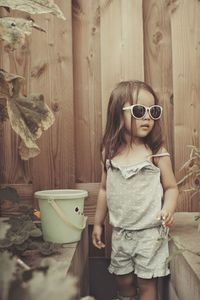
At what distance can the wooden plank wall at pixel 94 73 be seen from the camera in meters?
2.14

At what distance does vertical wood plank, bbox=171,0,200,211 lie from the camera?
7.07 feet

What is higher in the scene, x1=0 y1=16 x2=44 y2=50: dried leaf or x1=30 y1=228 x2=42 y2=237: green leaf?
x1=0 y1=16 x2=44 y2=50: dried leaf

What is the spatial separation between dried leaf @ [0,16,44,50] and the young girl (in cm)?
81

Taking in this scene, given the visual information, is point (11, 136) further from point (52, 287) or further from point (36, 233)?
point (52, 287)

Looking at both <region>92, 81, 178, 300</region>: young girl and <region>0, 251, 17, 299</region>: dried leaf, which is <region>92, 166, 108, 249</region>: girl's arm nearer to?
<region>92, 81, 178, 300</region>: young girl

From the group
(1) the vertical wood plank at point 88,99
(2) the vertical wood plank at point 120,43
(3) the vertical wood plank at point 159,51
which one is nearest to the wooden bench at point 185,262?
(3) the vertical wood plank at point 159,51

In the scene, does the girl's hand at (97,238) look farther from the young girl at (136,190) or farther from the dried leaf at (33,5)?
the dried leaf at (33,5)

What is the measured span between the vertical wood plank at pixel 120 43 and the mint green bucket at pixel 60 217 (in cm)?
55

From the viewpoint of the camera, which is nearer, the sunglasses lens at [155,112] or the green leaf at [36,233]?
the green leaf at [36,233]

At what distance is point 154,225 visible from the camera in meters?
1.83

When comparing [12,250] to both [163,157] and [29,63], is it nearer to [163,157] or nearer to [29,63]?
[163,157]

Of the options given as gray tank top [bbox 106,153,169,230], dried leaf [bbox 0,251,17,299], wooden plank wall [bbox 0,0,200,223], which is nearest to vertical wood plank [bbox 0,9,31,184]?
wooden plank wall [bbox 0,0,200,223]

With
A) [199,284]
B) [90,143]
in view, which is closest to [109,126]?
[90,143]

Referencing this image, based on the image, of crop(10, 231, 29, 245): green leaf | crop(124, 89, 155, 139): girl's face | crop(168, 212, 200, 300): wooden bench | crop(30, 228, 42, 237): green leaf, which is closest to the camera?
crop(168, 212, 200, 300): wooden bench
